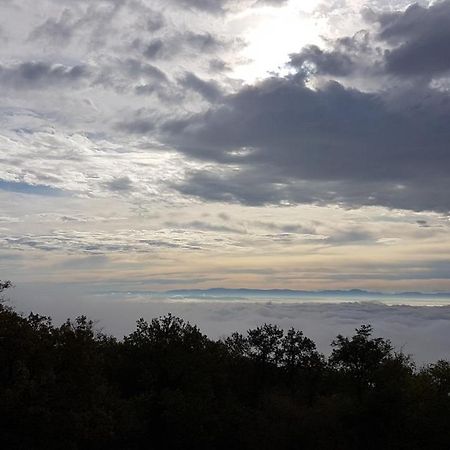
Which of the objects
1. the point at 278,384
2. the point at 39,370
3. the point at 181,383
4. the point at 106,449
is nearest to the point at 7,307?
the point at 39,370

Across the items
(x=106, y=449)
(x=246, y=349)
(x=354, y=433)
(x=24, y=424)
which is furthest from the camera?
(x=246, y=349)

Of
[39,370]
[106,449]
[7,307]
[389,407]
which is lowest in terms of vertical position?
[106,449]

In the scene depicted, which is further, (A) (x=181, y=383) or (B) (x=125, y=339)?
(B) (x=125, y=339)

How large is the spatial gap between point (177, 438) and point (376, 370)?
75.5 ft

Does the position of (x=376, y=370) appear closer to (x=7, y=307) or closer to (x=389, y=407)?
(x=389, y=407)

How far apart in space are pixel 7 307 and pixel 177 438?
24479mm

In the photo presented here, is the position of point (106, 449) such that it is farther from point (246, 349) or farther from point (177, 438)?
point (246, 349)

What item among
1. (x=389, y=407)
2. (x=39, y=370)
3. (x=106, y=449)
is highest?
(x=39, y=370)

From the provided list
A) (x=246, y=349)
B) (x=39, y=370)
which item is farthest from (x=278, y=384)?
(x=39, y=370)

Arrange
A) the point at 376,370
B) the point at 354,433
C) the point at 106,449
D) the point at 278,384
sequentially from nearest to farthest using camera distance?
the point at 106,449, the point at 354,433, the point at 376,370, the point at 278,384

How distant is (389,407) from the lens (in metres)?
55.8

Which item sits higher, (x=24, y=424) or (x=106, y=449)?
(x=24, y=424)

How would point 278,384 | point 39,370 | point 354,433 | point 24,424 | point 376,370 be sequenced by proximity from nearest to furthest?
point 24,424 → point 39,370 → point 354,433 → point 376,370 → point 278,384

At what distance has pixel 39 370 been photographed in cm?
3591
